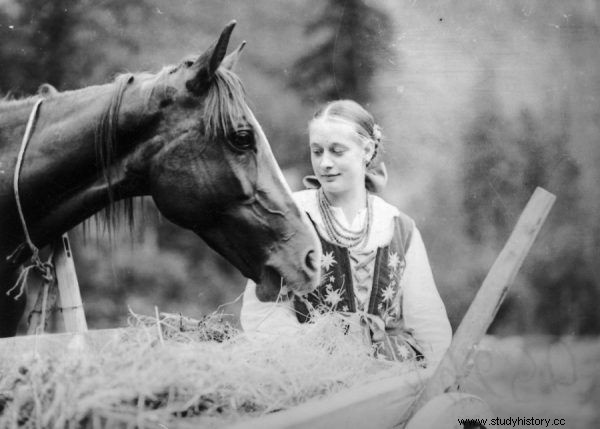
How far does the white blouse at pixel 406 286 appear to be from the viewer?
2.07m

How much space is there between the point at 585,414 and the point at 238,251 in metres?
1.46

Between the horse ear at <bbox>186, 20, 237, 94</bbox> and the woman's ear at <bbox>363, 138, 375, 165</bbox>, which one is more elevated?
the horse ear at <bbox>186, 20, 237, 94</bbox>

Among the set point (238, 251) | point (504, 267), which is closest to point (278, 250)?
point (238, 251)

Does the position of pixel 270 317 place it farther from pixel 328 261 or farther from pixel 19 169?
pixel 19 169

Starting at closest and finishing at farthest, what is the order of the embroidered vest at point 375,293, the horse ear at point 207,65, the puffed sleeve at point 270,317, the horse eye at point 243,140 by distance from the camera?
the horse ear at point 207,65 → the horse eye at point 243,140 → the puffed sleeve at point 270,317 → the embroidered vest at point 375,293

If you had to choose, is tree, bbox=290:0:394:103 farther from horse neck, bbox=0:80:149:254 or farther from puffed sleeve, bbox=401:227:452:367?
horse neck, bbox=0:80:149:254

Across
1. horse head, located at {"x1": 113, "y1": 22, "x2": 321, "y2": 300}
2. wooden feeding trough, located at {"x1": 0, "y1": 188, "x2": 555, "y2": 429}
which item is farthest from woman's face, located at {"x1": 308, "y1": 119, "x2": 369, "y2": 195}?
wooden feeding trough, located at {"x1": 0, "y1": 188, "x2": 555, "y2": 429}

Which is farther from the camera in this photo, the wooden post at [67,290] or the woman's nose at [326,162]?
the woman's nose at [326,162]

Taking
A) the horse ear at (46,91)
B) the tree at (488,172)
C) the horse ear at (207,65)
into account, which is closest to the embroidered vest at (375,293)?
the tree at (488,172)

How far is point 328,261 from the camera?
2107 millimetres

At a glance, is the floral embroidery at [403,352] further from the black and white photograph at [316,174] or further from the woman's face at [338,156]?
the woman's face at [338,156]

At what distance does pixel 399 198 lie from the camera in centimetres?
240

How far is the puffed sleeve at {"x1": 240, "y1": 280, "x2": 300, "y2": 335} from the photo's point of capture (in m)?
1.93

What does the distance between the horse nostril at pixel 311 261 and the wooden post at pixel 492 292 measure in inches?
26.3
